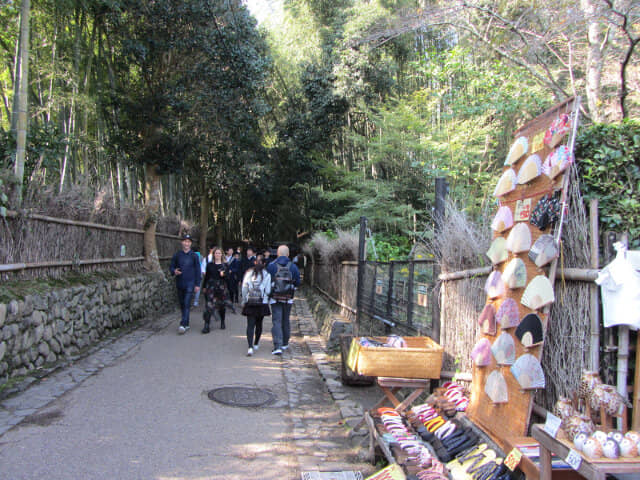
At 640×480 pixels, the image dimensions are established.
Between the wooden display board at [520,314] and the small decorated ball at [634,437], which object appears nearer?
the small decorated ball at [634,437]

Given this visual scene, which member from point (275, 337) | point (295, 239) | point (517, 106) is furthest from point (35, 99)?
point (295, 239)

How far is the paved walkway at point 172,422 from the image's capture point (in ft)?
12.1

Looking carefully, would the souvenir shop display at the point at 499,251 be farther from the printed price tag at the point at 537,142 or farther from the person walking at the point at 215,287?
the person walking at the point at 215,287

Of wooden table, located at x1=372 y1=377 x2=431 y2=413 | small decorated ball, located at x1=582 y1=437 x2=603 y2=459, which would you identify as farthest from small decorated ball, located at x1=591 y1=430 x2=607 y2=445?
wooden table, located at x1=372 y1=377 x2=431 y2=413

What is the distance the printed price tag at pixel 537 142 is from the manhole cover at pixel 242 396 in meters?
3.85

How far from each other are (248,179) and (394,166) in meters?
5.06

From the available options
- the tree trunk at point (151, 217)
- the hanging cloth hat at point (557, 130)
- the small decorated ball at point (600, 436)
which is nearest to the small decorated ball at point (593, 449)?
the small decorated ball at point (600, 436)

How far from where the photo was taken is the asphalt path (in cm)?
362

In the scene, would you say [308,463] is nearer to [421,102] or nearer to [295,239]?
[421,102]

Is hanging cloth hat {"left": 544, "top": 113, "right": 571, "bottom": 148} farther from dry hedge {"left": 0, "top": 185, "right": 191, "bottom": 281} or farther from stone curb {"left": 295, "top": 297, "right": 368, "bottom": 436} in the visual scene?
dry hedge {"left": 0, "top": 185, "right": 191, "bottom": 281}

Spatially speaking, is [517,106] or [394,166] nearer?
[517,106]

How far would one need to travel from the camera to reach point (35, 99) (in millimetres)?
10539

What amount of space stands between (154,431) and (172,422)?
28 centimetres

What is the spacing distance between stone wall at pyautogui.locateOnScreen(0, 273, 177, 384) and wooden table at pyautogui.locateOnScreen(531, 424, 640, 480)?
5269 mm
